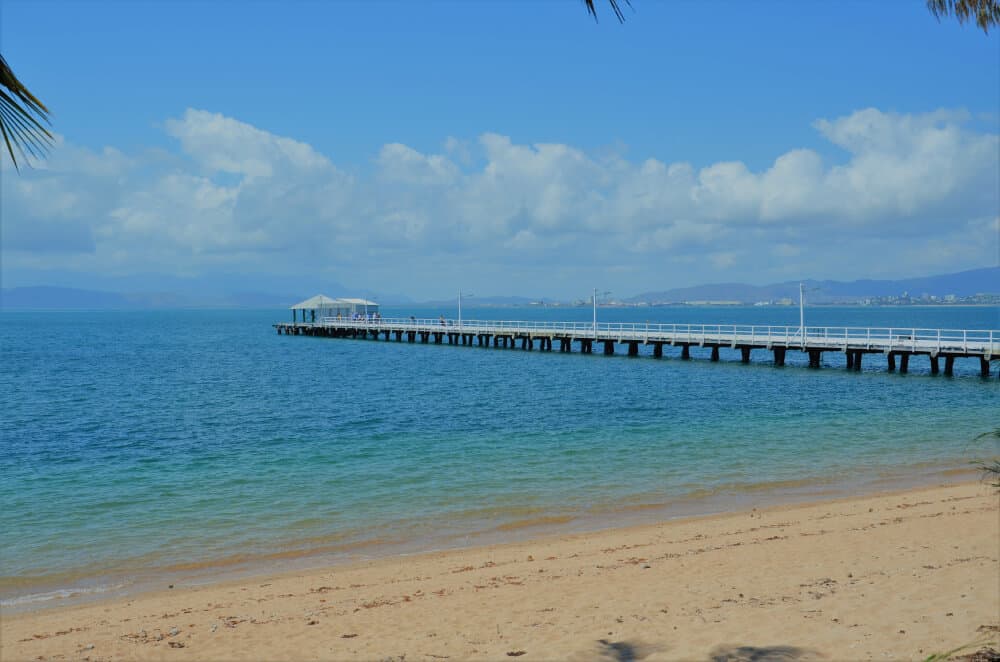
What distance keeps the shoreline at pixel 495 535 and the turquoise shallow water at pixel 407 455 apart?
0.21 ft

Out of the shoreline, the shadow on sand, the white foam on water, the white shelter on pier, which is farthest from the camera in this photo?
the white shelter on pier

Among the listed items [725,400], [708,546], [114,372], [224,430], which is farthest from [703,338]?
[708,546]

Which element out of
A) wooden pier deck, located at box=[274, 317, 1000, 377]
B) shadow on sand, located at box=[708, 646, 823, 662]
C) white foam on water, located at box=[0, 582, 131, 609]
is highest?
wooden pier deck, located at box=[274, 317, 1000, 377]

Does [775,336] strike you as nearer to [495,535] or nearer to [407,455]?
[407,455]

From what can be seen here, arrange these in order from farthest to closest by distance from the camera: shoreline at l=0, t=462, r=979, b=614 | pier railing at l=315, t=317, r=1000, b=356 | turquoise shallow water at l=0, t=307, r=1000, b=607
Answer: pier railing at l=315, t=317, r=1000, b=356 → turquoise shallow water at l=0, t=307, r=1000, b=607 → shoreline at l=0, t=462, r=979, b=614

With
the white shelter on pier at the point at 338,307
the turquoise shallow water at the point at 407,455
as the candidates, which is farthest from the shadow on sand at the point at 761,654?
the white shelter on pier at the point at 338,307

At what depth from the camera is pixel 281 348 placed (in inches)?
2879

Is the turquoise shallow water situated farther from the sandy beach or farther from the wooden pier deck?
the sandy beach

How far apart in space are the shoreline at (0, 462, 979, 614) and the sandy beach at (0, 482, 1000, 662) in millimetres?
517

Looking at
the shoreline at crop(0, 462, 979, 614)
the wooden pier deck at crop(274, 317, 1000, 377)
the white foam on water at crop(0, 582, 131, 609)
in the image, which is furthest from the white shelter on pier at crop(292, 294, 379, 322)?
the white foam on water at crop(0, 582, 131, 609)

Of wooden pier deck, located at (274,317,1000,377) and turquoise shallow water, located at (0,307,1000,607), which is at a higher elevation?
wooden pier deck, located at (274,317,1000,377)

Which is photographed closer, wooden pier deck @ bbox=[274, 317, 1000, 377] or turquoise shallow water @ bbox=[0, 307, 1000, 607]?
turquoise shallow water @ bbox=[0, 307, 1000, 607]

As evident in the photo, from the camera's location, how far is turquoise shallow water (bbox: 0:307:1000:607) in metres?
13.8

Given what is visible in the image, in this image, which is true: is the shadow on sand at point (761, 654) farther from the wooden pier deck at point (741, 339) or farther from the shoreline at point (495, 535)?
the wooden pier deck at point (741, 339)
